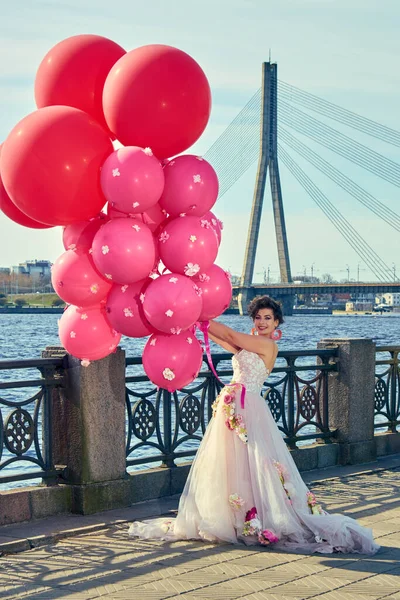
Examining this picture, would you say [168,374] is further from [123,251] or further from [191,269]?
[123,251]

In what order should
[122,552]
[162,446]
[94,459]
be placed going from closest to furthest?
[122,552]
[94,459]
[162,446]

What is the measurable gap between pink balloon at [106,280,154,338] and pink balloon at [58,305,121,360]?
135 millimetres

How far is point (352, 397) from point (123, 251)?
473cm

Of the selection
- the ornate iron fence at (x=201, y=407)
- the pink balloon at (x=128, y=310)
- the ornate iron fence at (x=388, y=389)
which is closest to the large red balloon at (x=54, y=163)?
the pink balloon at (x=128, y=310)

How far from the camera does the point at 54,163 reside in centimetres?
511

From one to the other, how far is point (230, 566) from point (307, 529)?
844 millimetres

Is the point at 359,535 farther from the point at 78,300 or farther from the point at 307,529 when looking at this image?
the point at 78,300

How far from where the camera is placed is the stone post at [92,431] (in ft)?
23.0

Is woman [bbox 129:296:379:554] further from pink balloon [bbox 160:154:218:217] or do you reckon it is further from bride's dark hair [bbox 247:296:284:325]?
pink balloon [bbox 160:154:218:217]

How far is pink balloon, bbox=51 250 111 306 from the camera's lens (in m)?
5.46

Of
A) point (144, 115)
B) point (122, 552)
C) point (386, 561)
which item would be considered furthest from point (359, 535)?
point (144, 115)

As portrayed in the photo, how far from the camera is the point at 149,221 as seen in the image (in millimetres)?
5605

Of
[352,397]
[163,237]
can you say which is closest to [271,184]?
[352,397]

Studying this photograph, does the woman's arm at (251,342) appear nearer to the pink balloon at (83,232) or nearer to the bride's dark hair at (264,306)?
the bride's dark hair at (264,306)
